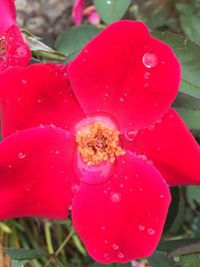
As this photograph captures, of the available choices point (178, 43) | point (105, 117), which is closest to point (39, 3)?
point (178, 43)

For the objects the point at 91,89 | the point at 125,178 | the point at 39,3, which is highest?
the point at 91,89

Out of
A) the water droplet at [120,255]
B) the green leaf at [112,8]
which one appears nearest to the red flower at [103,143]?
the water droplet at [120,255]

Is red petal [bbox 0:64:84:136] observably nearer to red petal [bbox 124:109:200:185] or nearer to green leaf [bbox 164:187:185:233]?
red petal [bbox 124:109:200:185]

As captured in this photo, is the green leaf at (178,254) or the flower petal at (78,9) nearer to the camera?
the green leaf at (178,254)

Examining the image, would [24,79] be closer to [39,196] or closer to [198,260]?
[39,196]

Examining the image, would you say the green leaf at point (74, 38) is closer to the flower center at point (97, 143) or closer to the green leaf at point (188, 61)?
the green leaf at point (188, 61)

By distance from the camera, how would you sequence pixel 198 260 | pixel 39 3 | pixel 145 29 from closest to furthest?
1. pixel 145 29
2. pixel 198 260
3. pixel 39 3

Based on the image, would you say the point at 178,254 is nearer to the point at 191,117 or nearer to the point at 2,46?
the point at 191,117
